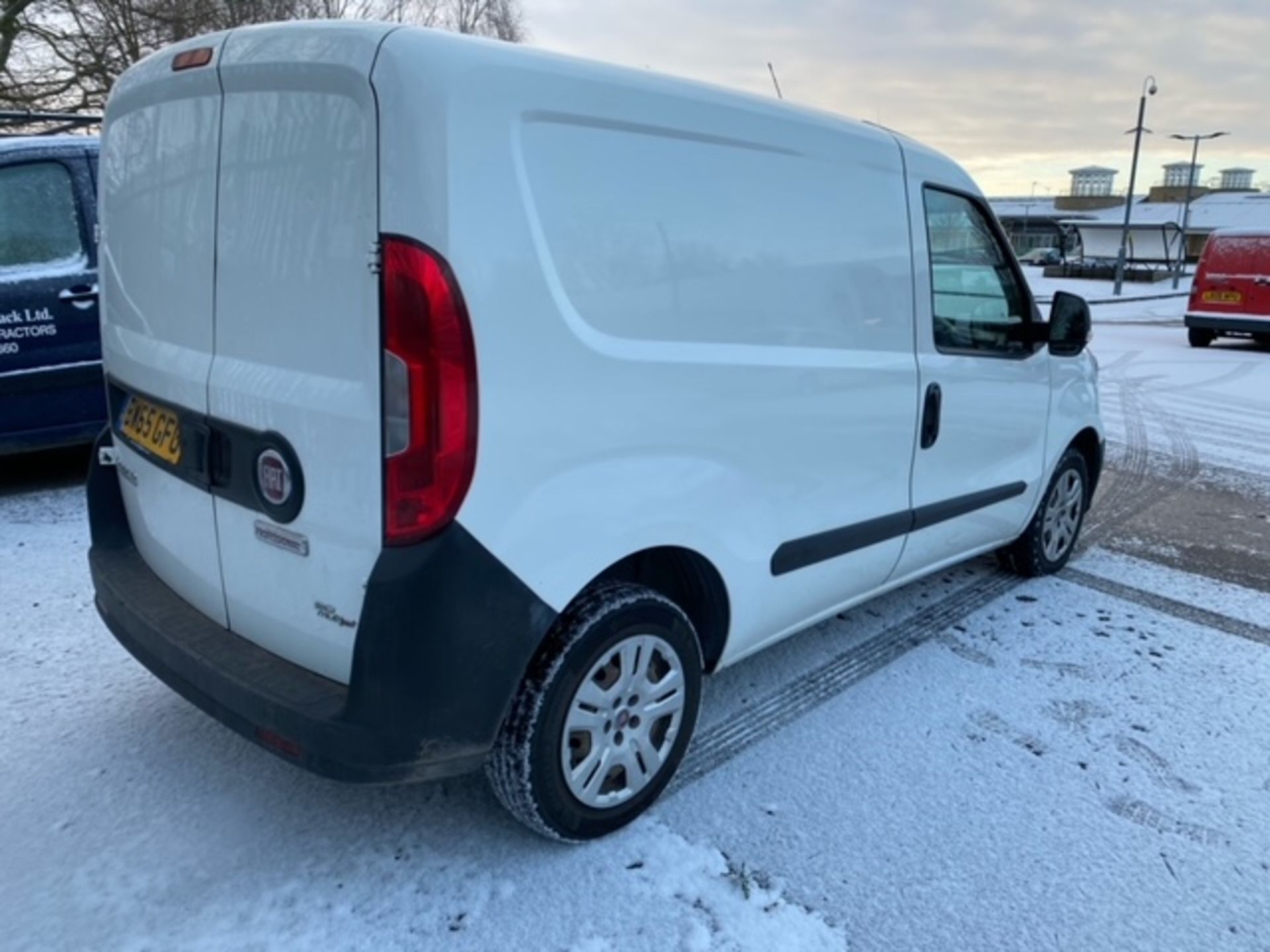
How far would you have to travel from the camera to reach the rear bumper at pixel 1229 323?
13.7 m

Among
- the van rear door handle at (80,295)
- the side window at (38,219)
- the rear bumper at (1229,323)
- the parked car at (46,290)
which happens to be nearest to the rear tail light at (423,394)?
the parked car at (46,290)

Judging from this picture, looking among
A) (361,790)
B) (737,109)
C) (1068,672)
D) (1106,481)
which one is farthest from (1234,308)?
(361,790)

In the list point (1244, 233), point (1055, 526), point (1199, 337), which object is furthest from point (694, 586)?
point (1199, 337)

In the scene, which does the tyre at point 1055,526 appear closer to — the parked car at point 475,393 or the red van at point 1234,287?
the parked car at point 475,393

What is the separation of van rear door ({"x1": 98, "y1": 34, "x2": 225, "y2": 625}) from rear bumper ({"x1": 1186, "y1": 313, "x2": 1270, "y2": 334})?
1551 centimetres

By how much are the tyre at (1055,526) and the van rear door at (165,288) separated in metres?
3.55

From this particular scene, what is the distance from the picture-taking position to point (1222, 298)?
14086mm

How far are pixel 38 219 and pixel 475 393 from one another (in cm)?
431

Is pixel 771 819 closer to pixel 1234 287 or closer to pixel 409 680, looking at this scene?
pixel 409 680

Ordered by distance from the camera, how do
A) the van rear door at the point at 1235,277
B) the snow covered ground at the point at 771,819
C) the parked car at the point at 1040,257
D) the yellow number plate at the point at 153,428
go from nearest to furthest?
1. the snow covered ground at the point at 771,819
2. the yellow number plate at the point at 153,428
3. the van rear door at the point at 1235,277
4. the parked car at the point at 1040,257

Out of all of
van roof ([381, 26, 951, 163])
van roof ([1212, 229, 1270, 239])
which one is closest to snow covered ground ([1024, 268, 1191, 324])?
van roof ([1212, 229, 1270, 239])

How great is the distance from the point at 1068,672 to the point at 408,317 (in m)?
2.87

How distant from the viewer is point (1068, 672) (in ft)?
11.4

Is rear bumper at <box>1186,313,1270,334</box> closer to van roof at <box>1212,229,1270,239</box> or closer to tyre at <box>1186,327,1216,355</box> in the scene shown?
tyre at <box>1186,327,1216,355</box>
